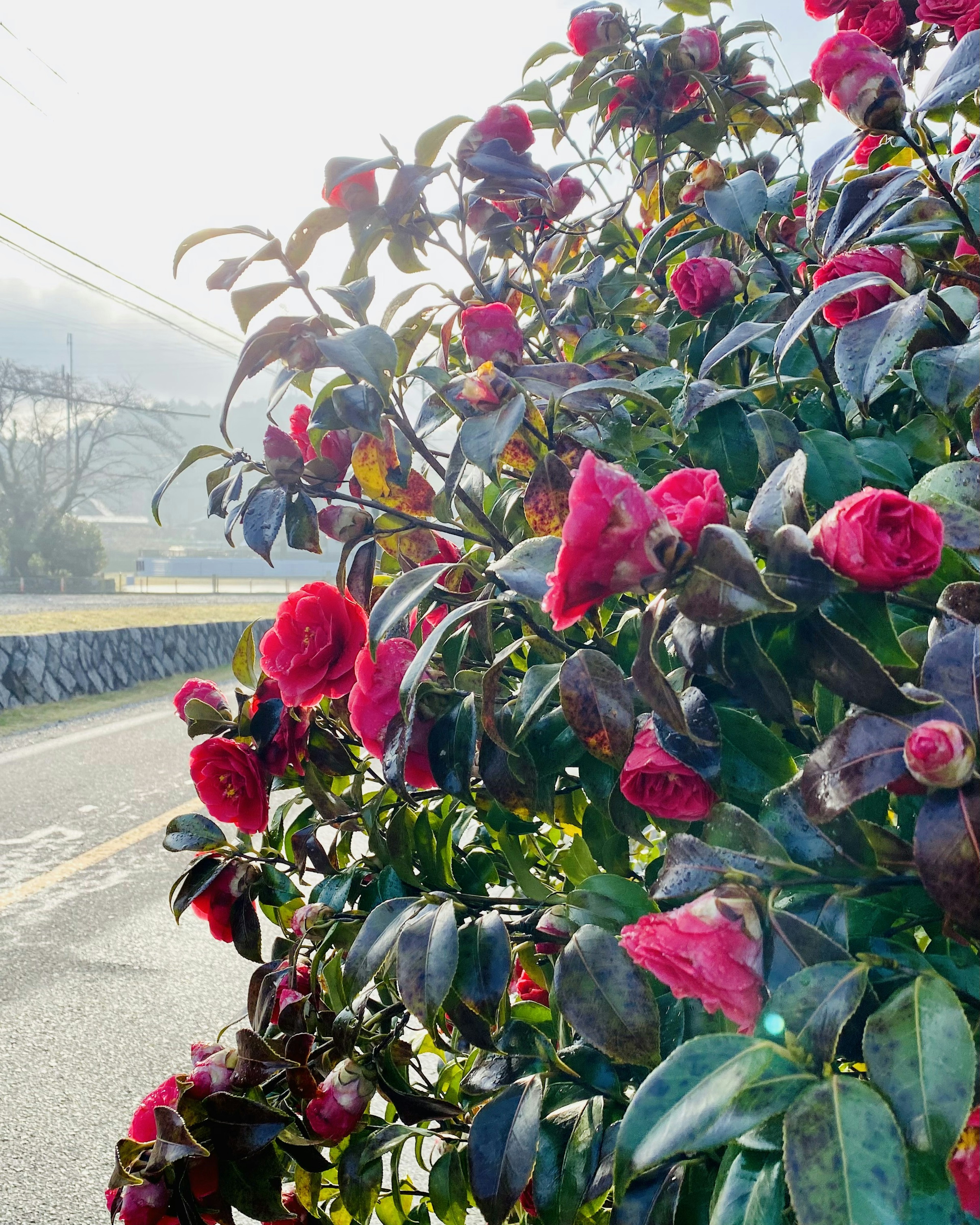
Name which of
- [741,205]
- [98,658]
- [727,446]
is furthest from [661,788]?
[98,658]

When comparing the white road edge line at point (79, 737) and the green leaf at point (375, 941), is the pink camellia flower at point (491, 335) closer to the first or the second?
the green leaf at point (375, 941)

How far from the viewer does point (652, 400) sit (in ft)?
1.86

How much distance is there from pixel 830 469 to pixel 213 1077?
22.2 inches

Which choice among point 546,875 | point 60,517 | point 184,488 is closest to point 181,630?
point 546,875

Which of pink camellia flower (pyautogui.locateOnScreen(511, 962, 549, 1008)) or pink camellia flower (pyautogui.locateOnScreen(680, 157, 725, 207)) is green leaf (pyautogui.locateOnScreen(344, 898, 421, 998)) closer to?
pink camellia flower (pyautogui.locateOnScreen(511, 962, 549, 1008))

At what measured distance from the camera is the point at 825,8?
2.84 ft

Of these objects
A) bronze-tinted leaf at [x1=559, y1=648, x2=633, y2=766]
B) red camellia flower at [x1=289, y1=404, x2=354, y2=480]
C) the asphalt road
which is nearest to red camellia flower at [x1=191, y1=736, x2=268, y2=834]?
red camellia flower at [x1=289, y1=404, x2=354, y2=480]

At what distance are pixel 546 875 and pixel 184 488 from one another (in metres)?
68.3

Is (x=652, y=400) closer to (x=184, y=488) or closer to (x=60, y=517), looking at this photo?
(x=60, y=517)

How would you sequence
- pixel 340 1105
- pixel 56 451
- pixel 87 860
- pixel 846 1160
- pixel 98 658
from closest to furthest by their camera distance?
pixel 846 1160, pixel 340 1105, pixel 87 860, pixel 98 658, pixel 56 451

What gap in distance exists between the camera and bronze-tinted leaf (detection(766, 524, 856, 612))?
0.37 m

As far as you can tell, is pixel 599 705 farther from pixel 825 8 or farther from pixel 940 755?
pixel 825 8


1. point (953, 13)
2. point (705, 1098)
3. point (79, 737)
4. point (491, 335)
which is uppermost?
point (953, 13)

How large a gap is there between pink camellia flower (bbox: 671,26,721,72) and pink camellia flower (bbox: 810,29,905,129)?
30cm
